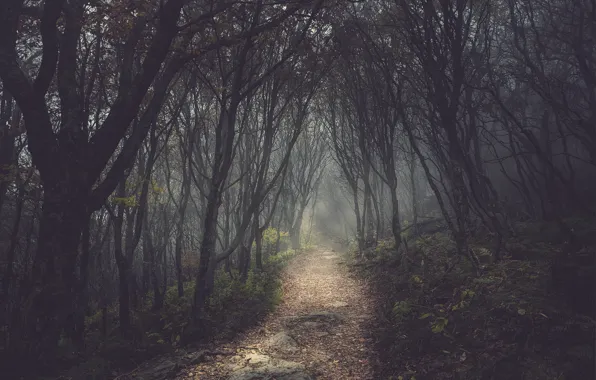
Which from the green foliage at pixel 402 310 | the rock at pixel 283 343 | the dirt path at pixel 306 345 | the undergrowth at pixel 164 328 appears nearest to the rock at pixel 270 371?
the dirt path at pixel 306 345

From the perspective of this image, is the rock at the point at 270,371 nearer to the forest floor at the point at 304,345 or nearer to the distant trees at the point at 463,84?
the forest floor at the point at 304,345

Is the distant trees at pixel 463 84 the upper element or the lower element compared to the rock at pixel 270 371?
upper

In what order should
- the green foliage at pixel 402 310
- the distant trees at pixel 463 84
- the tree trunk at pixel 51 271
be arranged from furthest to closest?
the distant trees at pixel 463 84, the green foliage at pixel 402 310, the tree trunk at pixel 51 271

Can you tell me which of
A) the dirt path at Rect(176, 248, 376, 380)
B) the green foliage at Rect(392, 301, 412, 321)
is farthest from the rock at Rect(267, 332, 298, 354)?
the green foliage at Rect(392, 301, 412, 321)

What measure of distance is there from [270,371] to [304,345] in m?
1.47

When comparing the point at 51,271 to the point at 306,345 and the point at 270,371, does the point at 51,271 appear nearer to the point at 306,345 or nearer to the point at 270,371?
the point at 270,371

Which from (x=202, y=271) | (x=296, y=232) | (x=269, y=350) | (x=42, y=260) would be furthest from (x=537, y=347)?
(x=296, y=232)

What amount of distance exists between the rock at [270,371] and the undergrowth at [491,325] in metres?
1.30

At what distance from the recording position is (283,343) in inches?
269

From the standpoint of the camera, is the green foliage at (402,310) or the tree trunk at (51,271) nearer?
the tree trunk at (51,271)

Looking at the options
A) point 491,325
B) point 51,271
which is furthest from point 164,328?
point 491,325

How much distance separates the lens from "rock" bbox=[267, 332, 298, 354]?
6582 millimetres

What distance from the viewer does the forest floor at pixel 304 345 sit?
18.2 ft

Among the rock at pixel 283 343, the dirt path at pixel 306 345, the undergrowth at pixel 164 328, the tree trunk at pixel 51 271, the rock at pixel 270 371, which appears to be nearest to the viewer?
the tree trunk at pixel 51 271
